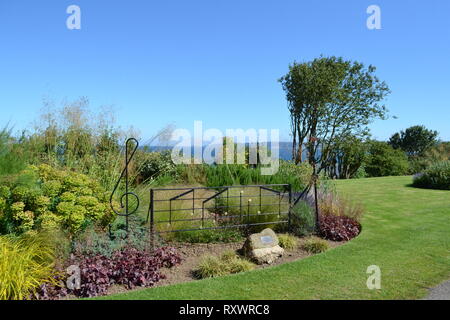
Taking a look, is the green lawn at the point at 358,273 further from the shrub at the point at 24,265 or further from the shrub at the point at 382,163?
the shrub at the point at 382,163

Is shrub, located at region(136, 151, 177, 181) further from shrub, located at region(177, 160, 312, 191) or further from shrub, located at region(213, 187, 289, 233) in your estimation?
shrub, located at region(213, 187, 289, 233)

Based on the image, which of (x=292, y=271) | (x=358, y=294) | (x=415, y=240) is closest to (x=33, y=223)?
(x=292, y=271)

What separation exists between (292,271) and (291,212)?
82.0 inches

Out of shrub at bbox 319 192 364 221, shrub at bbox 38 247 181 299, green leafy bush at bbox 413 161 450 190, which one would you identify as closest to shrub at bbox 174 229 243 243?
shrub at bbox 38 247 181 299

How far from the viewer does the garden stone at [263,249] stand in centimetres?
544

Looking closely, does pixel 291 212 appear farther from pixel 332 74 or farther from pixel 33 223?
pixel 332 74

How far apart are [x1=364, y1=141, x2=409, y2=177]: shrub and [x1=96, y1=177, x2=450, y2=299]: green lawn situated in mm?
13806

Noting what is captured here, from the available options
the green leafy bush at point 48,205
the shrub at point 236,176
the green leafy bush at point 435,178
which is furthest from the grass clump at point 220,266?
the green leafy bush at point 435,178

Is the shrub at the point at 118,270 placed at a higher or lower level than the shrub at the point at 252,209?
lower

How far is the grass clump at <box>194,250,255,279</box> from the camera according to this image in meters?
4.89

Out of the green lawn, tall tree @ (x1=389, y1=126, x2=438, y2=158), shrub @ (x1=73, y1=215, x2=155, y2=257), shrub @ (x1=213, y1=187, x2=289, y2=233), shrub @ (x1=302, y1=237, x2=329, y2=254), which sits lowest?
the green lawn

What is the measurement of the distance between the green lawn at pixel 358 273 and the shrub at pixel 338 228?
202 mm

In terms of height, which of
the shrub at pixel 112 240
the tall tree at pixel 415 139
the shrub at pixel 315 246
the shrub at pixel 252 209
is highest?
the tall tree at pixel 415 139

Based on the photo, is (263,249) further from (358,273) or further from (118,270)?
(118,270)
